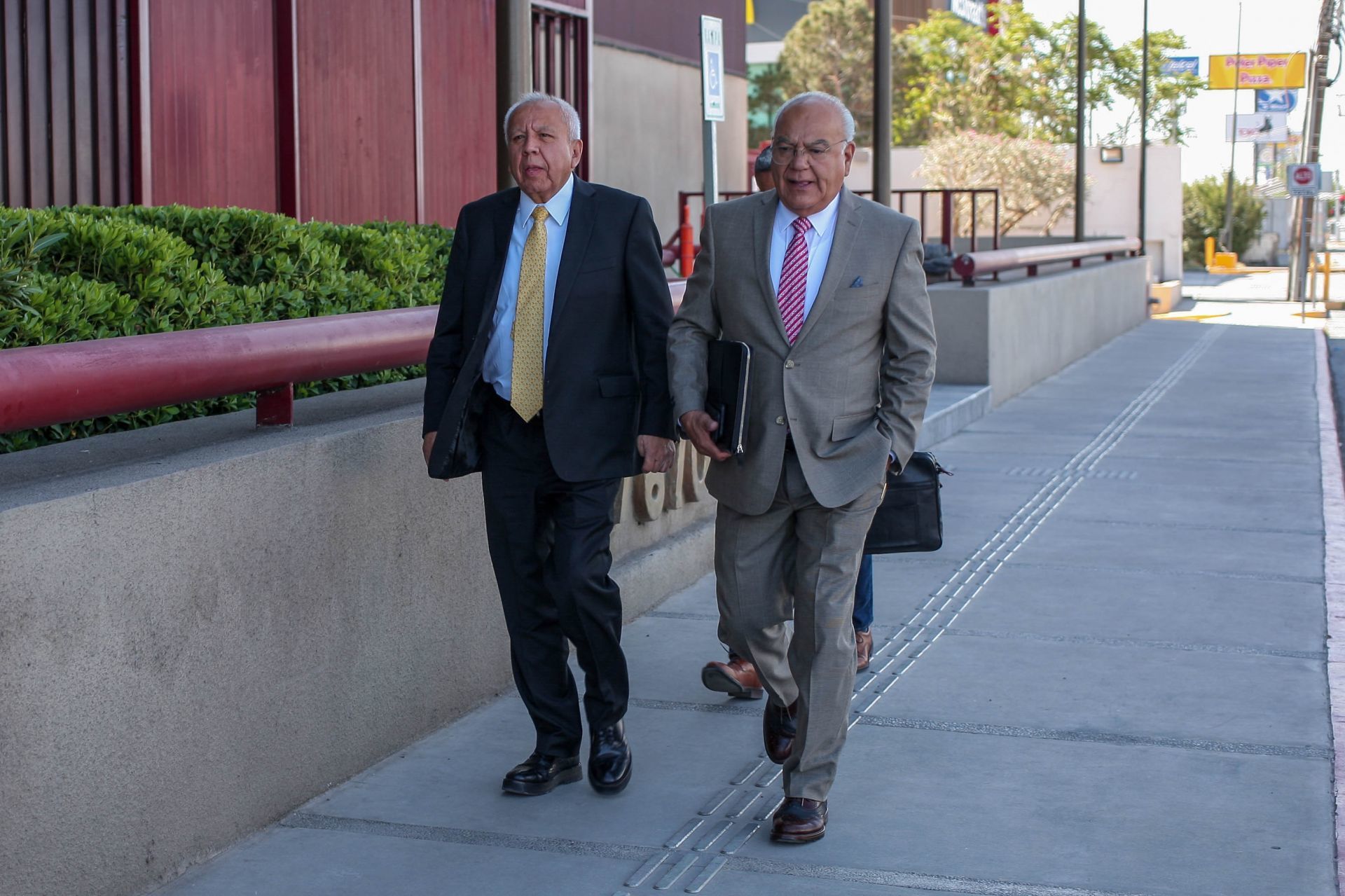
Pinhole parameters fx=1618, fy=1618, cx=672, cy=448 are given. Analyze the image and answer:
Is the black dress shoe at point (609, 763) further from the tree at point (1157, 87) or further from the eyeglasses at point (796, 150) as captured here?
the tree at point (1157, 87)

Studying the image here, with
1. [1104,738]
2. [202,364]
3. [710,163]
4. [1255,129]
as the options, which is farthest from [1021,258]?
[1255,129]

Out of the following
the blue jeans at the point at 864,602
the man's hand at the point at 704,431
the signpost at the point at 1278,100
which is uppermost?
the signpost at the point at 1278,100

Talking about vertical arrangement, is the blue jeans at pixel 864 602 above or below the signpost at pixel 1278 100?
below

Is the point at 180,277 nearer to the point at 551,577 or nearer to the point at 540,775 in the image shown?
the point at 551,577

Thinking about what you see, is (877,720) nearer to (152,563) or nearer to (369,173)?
(152,563)

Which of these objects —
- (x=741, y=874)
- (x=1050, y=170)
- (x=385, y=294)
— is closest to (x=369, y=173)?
(x=385, y=294)

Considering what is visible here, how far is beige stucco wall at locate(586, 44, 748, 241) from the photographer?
16.6 m

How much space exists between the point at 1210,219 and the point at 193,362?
59.3 metres

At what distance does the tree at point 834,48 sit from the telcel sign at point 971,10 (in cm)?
1766

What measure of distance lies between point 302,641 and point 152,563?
2.33 ft

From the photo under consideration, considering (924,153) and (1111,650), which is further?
(924,153)

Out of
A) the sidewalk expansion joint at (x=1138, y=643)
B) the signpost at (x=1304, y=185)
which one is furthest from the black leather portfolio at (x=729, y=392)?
the signpost at (x=1304, y=185)

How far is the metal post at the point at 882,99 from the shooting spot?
38.1 feet

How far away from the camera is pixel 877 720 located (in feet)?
17.6
